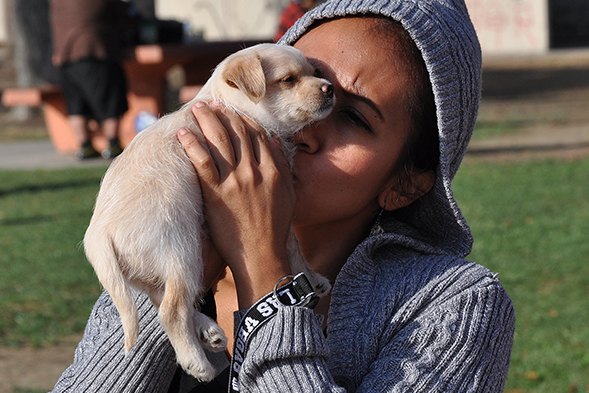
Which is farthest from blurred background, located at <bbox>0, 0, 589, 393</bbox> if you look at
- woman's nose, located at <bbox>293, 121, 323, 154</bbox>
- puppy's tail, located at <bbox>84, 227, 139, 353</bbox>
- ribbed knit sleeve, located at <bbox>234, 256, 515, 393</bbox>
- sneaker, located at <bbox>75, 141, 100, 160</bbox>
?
ribbed knit sleeve, located at <bbox>234, 256, 515, 393</bbox>

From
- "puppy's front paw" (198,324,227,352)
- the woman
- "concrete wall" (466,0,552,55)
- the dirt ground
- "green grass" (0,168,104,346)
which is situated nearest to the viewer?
the woman

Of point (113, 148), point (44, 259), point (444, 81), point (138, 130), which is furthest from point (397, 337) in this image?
point (138, 130)

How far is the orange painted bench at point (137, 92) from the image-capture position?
1190 cm

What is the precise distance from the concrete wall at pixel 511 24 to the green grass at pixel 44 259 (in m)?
23.9

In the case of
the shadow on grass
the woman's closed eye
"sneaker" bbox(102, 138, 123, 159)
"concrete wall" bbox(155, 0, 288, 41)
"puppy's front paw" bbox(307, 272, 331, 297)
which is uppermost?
the woman's closed eye

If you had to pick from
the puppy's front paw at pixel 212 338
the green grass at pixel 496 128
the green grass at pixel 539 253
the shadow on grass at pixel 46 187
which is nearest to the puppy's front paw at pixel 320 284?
the puppy's front paw at pixel 212 338

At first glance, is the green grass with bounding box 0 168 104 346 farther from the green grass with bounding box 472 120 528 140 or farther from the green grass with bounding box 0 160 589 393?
the green grass with bounding box 472 120 528 140

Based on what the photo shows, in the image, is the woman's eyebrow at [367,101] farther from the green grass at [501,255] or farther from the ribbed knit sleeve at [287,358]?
the green grass at [501,255]

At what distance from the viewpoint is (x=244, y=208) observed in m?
1.98

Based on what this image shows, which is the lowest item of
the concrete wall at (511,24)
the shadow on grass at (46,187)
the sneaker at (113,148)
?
the concrete wall at (511,24)

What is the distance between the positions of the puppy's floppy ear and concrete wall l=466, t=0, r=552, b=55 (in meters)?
29.0

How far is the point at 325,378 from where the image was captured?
1.80m

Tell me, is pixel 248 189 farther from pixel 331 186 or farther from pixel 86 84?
pixel 86 84

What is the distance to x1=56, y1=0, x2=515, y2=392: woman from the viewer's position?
191cm
